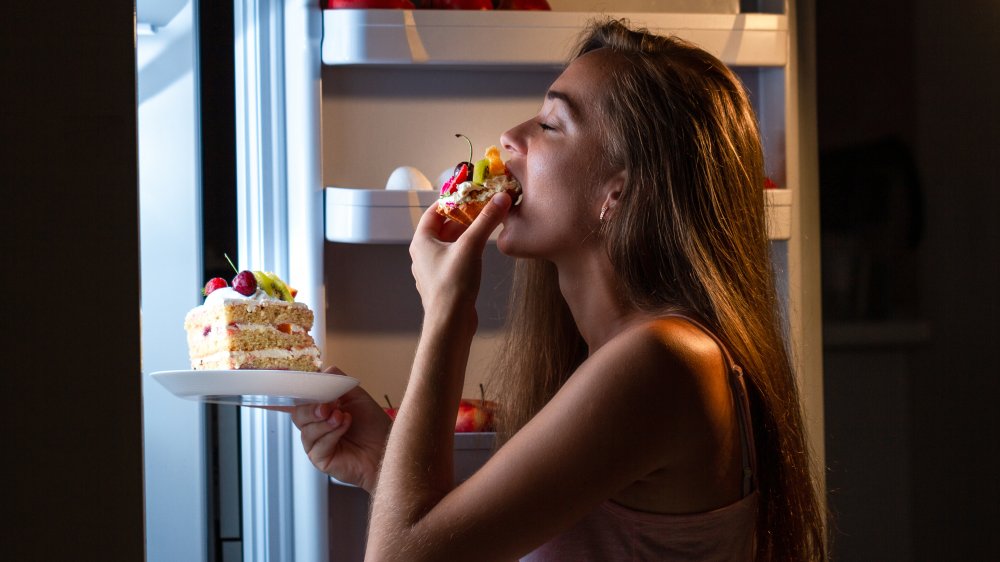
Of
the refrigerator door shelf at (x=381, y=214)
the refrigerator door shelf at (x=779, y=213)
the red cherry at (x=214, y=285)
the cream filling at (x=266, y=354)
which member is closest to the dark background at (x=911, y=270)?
the refrigerator door shelf at (x=779, y=213)

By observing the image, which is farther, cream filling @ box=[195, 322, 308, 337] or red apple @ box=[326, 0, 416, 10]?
red apple @ box=[326, 0, 416, 10]

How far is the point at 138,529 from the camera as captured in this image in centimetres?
28

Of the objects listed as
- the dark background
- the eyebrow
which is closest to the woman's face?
the eyebrow

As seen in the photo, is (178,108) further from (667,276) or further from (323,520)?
(667,276)

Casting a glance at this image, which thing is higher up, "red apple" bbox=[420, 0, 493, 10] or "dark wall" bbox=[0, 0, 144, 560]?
"red apple" bbox=[420, 0, 493, 10]

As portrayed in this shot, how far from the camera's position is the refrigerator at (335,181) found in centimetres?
136

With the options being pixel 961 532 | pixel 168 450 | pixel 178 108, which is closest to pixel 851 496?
pixel 961 532

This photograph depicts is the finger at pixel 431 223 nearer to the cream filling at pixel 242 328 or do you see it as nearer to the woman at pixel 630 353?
the woman at pixel 630 353

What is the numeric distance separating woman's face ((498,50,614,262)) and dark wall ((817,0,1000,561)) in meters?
0.72

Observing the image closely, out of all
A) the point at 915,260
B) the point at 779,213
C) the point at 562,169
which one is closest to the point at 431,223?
the point at 562,169

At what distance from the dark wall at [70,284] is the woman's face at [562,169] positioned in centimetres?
77

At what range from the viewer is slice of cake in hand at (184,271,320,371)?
1273 mm

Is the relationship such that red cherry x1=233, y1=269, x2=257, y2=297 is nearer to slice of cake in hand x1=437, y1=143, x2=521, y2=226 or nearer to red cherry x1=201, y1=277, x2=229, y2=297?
red cherry x1=201, y1=277, x2=229, y2=297

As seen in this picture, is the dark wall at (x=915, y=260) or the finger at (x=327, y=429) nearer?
the finger at (x=327, y=429)
